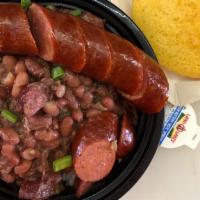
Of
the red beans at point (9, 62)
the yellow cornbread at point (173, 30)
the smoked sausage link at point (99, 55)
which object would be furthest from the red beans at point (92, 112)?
the yellow cornbread at point (173, 30)

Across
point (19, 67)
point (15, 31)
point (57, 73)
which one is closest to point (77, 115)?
point (57, 73)

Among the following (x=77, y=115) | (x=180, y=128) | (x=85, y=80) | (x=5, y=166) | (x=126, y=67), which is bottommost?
(x=5, y=166)

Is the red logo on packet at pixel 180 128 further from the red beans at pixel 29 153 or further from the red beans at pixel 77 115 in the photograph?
the red beans at pixel 29 153

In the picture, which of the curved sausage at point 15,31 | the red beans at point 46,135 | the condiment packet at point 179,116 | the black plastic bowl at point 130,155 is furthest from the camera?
the condiment packet at point 179,116

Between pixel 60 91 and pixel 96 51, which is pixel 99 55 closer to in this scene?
pixel 96 51

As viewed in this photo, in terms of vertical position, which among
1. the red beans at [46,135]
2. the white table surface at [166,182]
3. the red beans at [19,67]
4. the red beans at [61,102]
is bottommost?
the white table surface at [166,182]
